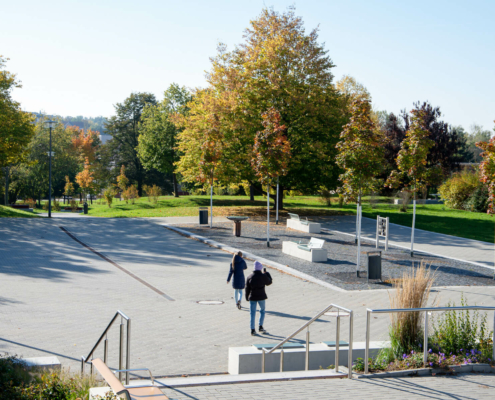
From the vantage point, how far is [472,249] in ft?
72.7

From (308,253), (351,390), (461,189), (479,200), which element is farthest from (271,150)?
(461,189)

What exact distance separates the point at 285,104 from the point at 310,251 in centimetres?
1686

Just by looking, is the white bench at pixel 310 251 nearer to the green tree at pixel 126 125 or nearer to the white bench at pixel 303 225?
the white bench at pixel 303 225

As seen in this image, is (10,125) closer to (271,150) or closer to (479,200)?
(271,150)

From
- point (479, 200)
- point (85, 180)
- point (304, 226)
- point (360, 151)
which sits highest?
point (360, 151)

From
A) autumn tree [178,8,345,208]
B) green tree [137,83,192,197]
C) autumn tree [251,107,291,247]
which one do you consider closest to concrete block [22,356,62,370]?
autumn tree [251,107,291,247]

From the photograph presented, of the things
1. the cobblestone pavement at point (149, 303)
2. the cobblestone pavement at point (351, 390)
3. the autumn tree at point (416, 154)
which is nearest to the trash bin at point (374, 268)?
the cobblestone pavement at point (149, 303)

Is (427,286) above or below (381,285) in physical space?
above

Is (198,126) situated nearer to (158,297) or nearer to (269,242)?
(269,242)

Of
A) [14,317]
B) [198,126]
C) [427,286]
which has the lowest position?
[14,317]

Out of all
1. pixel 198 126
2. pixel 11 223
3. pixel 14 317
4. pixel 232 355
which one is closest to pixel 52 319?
pixel 14 317

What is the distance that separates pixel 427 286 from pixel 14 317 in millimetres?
8460

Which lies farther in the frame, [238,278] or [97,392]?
[238,278]

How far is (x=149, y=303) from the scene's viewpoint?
12461mm
